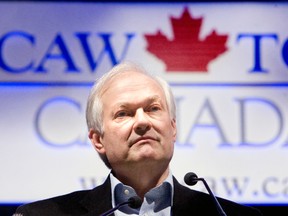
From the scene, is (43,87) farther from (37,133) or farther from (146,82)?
(146,82)

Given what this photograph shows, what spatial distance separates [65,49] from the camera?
3.40 metres

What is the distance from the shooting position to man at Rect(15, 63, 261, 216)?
85.5 inches

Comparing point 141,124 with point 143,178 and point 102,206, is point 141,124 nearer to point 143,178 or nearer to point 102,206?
point 143,178

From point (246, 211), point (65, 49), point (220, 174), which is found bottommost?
point (220, 174)

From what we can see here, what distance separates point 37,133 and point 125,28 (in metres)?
0.58

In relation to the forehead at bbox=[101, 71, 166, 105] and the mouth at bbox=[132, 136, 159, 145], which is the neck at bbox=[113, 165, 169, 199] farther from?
the forehead at bbox=[101, 71, 166, 105]

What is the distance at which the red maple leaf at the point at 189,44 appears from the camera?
3391mm

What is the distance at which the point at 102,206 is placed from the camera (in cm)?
224

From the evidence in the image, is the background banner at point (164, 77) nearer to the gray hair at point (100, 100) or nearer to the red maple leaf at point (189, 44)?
the red maple leaf at point (189, 44)

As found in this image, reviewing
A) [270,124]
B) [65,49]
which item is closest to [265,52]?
[270,124]

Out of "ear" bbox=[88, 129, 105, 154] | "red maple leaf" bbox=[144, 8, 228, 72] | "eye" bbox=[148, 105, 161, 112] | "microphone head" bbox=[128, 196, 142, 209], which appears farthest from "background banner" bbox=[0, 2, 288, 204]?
"microphone head" bbox=[128, 196, 142, 209]

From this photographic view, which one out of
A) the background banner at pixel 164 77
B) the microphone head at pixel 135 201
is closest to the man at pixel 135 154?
the microphone head at pixel 135 201

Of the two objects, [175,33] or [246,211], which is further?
[175,33]

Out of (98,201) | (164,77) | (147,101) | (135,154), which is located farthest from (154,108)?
(164,77)
